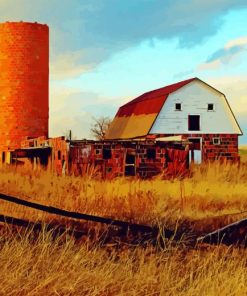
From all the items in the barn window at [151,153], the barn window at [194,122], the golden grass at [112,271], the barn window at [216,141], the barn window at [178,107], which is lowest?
the golden grass at [112,271]

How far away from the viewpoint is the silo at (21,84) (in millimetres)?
37562

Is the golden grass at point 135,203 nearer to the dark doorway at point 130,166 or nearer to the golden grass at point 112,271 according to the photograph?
the golden grass at point 112,271

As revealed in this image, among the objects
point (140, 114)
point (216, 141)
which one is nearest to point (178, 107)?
point (140, 114)

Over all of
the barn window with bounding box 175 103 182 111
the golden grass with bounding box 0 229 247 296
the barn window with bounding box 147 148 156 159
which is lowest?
the golden grass with bounding box 0 229 247 296

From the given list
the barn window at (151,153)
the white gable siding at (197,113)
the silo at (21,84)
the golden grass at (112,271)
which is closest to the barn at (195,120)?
the white gable siding at (197,113)

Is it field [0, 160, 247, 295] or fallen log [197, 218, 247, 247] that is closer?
field [0, 160, 247, 295]

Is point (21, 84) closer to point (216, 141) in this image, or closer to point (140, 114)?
point (140, 114)

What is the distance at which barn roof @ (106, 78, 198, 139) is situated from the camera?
143 feet

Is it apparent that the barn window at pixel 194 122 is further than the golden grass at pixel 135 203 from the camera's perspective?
Yes

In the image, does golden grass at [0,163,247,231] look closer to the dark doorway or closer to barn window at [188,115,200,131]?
the dark doorway

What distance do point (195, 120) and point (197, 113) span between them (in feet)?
1.90

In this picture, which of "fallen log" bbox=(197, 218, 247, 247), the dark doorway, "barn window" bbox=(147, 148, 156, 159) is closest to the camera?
"fallen log" bbox=(197, 218, 247, 247)

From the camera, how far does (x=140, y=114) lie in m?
46.3

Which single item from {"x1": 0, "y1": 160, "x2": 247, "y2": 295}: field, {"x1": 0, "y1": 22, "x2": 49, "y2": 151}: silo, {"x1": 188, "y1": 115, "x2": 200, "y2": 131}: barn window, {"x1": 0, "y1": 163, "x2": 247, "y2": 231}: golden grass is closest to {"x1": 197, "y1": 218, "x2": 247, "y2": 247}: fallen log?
{"x1": 0, "y1": 160, "x2": 247, "y2": 295}: field
